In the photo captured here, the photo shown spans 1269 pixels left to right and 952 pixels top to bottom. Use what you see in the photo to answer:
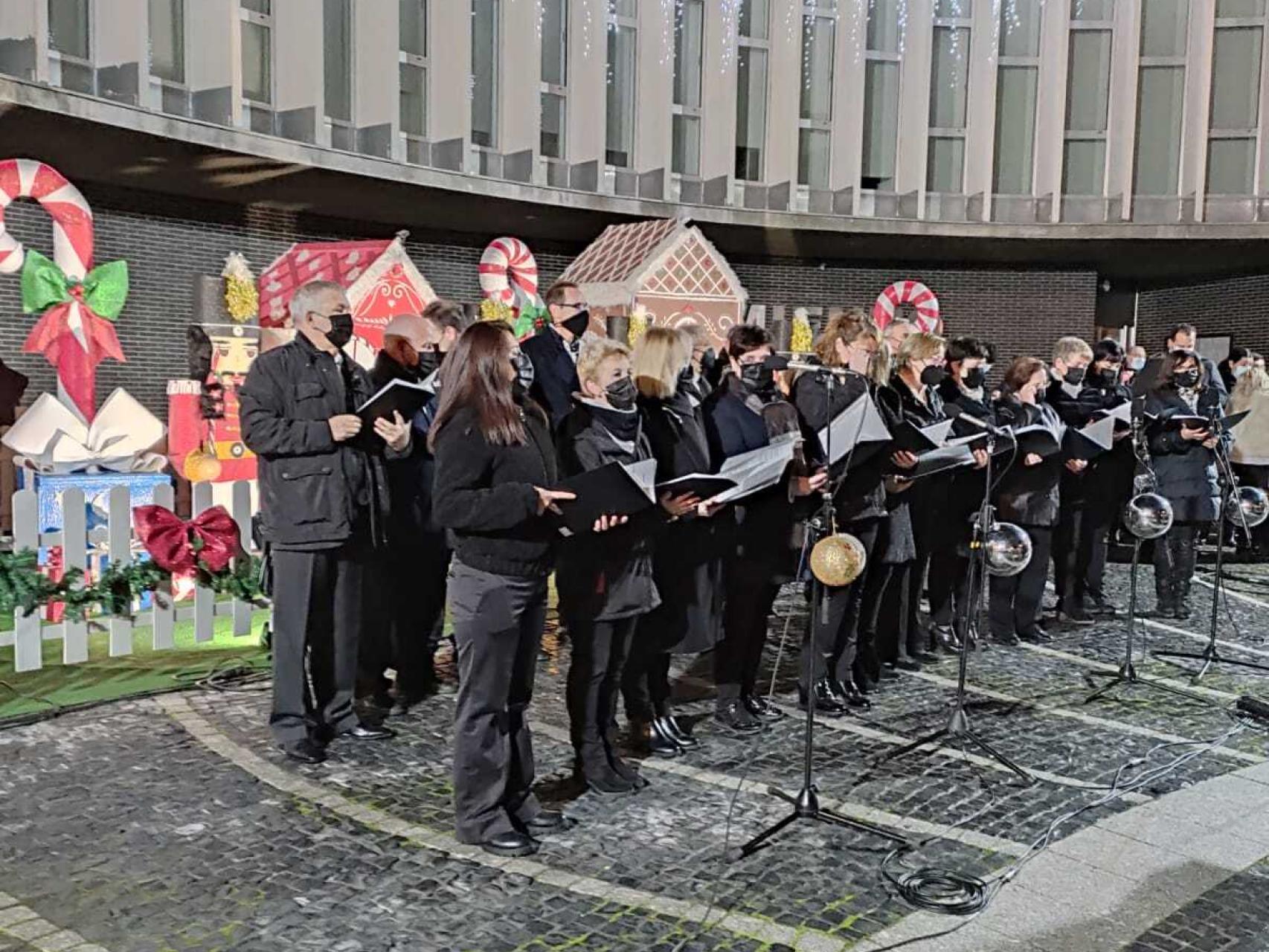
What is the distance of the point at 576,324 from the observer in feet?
21.1

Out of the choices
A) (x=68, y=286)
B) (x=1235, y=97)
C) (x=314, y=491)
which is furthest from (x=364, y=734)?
(x=1235, y=97)

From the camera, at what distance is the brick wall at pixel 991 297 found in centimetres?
1984

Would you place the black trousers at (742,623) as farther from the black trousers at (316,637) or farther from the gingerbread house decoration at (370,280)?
the gingerbread house decoration at (370,280)

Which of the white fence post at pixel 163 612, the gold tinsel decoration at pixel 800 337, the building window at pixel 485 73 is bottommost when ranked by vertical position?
the white fence post at pixel 163 612

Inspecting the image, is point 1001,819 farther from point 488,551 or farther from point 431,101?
point 431,101

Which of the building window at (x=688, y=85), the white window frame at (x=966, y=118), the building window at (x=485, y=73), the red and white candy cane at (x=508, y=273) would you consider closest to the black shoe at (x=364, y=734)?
the red and white candy cane at (x=508, y=273)

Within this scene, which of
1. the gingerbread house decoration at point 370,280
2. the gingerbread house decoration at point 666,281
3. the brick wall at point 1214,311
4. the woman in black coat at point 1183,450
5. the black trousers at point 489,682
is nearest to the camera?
the black trousers at point 489,682

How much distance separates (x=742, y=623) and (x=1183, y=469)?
4387 mm

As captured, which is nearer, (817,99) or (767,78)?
(767,78)

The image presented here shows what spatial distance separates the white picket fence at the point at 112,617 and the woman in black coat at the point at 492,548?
10.7ft

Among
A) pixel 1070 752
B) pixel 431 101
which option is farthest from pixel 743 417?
pixel 431 101

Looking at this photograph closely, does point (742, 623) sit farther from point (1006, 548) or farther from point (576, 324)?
point (576, 324)

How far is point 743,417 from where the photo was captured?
5.51 meters

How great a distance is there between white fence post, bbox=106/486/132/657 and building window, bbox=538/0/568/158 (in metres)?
10.9
